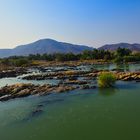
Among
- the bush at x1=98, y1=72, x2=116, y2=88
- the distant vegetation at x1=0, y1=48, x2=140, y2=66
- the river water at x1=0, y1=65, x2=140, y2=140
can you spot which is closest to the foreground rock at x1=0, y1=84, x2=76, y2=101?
the river water at x1=0, y1=65, x2=140, y2=140

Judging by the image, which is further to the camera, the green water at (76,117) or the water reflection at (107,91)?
the water reflection at (107,91)

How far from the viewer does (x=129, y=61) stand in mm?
107500

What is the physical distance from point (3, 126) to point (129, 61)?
89008mm

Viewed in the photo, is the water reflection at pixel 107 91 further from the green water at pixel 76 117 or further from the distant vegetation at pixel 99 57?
the distant vegetation at pixel 99 57

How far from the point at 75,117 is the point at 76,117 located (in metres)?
0.11

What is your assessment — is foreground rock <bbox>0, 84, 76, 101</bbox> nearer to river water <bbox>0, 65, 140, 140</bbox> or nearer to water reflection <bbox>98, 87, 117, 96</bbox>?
river water <bbox>0, 65, 140, 140</bbox>

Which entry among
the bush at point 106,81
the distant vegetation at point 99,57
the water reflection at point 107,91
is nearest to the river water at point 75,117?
the water reflection at point 107,91

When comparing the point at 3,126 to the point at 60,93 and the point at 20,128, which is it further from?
the point at 60,93

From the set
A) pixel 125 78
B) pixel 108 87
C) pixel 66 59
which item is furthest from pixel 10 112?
pixel 66 59

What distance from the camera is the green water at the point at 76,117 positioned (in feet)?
72.0

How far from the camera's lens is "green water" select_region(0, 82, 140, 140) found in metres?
21.9

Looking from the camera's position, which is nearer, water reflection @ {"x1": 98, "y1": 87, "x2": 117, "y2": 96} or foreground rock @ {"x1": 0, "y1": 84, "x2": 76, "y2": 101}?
water reflection @ {"x1": 98, "y1": 87, "x2": 117, "y2": 96}

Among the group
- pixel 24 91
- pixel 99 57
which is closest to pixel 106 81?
pixel 24 91

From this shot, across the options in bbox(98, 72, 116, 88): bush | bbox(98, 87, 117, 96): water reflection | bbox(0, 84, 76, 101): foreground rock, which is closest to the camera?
bbox(98, 87, 117, 96): water reflection
